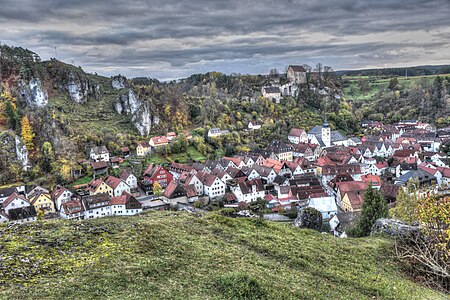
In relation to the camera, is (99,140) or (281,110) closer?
(99,140)

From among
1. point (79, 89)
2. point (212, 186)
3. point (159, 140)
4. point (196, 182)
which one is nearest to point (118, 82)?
point (79, 89)

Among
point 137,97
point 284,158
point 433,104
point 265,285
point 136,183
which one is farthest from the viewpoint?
point 433,104

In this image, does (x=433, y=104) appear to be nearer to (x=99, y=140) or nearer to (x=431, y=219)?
(x=99, y=140)

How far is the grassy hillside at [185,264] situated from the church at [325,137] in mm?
68082

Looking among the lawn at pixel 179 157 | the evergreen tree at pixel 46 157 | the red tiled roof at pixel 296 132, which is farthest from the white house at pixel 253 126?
the evergreen tree at pixel 46 157

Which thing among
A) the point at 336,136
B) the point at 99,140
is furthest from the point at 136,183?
the point at 336,136

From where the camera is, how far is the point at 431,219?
1322cm

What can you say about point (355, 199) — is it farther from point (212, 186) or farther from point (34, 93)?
point (34, 93)

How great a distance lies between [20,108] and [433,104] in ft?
390

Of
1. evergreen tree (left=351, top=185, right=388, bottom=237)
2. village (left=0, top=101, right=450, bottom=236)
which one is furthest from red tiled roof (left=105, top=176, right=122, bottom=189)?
evergreen tree (left=351, top=185, right=388, bottom=237)

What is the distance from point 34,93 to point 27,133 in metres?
16.5

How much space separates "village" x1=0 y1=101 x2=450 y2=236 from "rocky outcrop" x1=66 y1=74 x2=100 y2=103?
24.8m

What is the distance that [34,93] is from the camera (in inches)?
2781

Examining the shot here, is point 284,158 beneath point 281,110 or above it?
beneath
